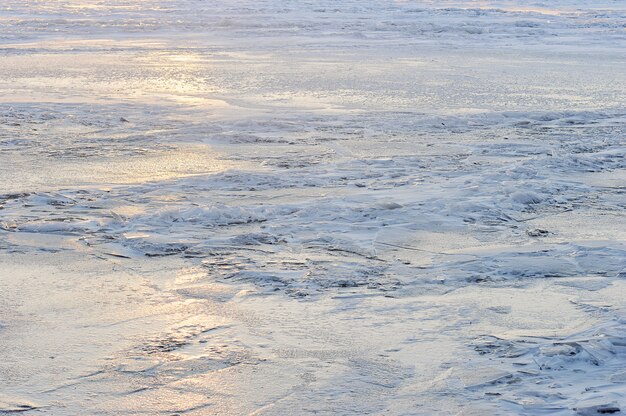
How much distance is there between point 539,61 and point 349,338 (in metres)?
13.4

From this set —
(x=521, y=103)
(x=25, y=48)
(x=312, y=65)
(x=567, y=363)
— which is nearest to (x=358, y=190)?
(x=567, y=363)

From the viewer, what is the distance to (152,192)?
20.9 feet

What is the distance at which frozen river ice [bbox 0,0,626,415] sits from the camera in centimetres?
333

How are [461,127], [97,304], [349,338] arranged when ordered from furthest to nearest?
[461,127]
[97,304]
[349,338]

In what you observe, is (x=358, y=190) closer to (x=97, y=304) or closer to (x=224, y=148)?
(x=224, y=148)

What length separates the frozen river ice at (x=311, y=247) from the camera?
333cm

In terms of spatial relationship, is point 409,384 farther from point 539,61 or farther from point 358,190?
point 539,61

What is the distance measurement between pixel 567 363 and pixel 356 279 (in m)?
1.36

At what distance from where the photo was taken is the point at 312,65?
15.0 meters

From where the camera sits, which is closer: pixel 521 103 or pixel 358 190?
pixel 358 190

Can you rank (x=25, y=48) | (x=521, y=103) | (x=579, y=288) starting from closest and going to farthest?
(x=579, y=288), (x=521, y=103), (x=25, y=48)

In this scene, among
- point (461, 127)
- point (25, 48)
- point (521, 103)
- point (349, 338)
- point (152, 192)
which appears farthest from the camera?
point (25, 48)

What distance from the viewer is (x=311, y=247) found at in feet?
16.7

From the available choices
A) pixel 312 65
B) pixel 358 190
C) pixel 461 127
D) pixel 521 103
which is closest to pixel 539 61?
pixel 312 65
